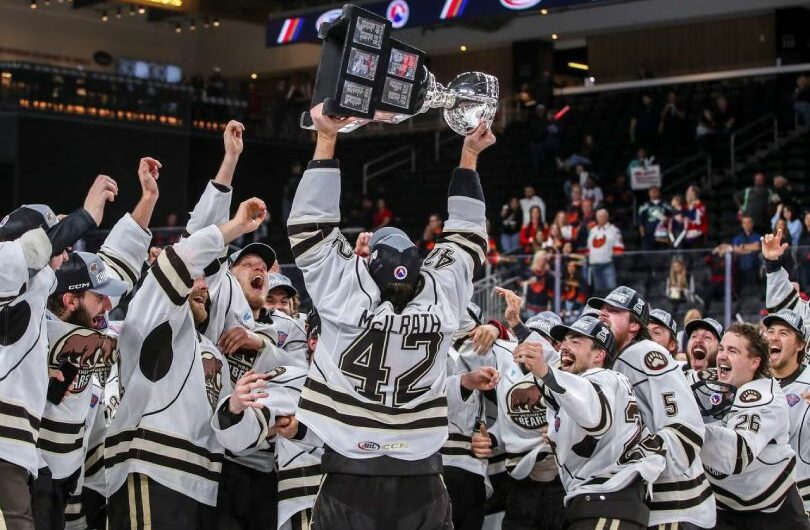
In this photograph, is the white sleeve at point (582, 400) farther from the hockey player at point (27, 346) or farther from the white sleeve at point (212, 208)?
the hockey player at point (27, 346)

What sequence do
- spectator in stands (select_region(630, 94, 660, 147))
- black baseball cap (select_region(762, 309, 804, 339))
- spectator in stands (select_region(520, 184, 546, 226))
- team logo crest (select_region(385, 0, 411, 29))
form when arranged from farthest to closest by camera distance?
spectator in stands (select_region(630, 94, 660, 147)) < team logo crest (select_region(385, 0, 411, 29)) < spectator in stands (select_region(520, 184, 546, 226)) < black baseball cap (select_region(762, 309, 804, 339))

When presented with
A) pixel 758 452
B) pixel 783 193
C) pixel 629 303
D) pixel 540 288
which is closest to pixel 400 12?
pixel 783 193

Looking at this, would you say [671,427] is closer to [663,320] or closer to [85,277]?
[663,320]

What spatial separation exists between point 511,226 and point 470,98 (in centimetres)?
1460

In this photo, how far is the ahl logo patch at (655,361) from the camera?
669cm

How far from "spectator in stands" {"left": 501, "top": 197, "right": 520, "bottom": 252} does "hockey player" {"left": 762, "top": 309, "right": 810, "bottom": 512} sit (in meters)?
12.1

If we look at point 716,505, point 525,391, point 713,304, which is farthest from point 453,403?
point 713,304

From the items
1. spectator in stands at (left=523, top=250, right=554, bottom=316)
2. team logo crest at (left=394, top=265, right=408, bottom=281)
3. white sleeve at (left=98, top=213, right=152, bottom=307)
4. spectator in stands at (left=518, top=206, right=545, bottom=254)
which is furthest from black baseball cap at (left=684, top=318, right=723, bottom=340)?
spectator in stands at (left=518, top=206, right=545, bottom=254)

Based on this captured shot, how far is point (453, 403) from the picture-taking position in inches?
299

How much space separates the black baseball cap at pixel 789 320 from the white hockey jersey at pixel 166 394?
360cm

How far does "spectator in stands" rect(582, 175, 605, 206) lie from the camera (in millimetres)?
21031

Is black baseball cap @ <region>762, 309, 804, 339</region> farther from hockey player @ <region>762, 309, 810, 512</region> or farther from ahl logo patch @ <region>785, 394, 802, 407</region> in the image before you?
ahl logo patch @ <region>785, 394, 802, 407</region>

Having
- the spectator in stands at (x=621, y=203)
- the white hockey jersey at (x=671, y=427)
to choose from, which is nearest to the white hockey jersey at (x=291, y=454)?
the white hockey jersey at (x=671, y=427)

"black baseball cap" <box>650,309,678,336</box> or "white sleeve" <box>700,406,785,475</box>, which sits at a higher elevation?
"black baseball cap" <box>650,309,678,336</box>
